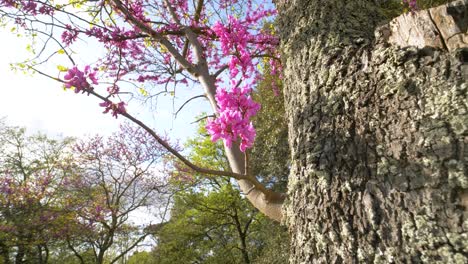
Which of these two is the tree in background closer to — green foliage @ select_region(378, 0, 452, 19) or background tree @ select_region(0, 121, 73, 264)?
background tree @ select_region(0, 121, 73, 264)

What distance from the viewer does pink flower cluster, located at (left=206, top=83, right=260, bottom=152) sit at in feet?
4.75

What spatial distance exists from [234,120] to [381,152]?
73 centimetres

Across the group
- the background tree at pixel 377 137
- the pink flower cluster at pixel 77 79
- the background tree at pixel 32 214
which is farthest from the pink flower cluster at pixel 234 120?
the background tree at pixel 32 214

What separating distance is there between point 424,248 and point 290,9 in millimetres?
1263

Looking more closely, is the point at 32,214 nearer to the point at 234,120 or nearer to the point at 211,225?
the point at 211,225

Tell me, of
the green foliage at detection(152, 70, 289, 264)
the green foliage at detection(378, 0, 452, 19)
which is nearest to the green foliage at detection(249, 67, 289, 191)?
the green foliage at detection(378, 0, 452, 19)

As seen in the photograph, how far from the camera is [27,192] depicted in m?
10.4

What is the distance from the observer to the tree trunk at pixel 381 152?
2.43 ft

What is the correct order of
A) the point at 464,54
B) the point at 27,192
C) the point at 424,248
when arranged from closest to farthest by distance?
the point at 424,248 → the point at 464,54 → the point at 27,192

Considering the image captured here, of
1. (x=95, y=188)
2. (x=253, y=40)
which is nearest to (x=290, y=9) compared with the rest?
(x=253, y=40)

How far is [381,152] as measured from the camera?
2.92 feet

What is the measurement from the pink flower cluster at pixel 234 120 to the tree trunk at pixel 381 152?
31 cm

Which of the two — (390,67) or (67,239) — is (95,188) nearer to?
(67,239)

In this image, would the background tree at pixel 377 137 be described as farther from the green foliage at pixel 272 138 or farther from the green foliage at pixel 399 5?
the green foliage at pixel 272 138
